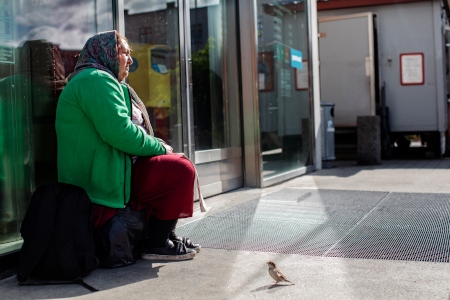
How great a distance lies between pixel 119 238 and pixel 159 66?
2.44 m

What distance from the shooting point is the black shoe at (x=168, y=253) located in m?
3.62

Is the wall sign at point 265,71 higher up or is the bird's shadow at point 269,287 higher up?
the wall sign at point 265,71

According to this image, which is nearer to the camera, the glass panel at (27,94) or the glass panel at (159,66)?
the glass panel at (27,94)

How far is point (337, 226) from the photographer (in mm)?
4570

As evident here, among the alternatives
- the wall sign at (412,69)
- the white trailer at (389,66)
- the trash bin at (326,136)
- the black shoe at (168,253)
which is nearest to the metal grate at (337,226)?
the black shoe at (168,253)

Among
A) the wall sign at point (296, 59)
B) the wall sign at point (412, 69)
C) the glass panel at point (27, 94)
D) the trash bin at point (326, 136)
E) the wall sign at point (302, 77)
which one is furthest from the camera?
the wall sign at point (412, 69)

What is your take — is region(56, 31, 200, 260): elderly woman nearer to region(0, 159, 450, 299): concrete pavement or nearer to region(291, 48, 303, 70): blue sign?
region(0, 159, 450, 299): concrete pavement

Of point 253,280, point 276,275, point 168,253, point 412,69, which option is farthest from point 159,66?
point 412,69

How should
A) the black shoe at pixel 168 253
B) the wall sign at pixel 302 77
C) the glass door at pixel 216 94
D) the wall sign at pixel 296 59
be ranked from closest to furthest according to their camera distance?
the black shoe at pixel 168 253 → the glass door at pixel 216 94 → the wall sign at pixel 296 59 → the wall sign at pixel 302 77

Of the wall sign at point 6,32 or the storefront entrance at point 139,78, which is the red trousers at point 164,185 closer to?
the storefront entrance at point 139,78

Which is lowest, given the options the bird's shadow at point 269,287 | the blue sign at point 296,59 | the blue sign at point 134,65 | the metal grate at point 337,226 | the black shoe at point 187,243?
the bird's shadow at point 269,287

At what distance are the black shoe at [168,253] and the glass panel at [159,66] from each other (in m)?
1.89

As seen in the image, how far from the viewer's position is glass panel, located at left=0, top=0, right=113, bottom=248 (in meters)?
3.40

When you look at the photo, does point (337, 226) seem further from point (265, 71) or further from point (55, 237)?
point (265, 71)
